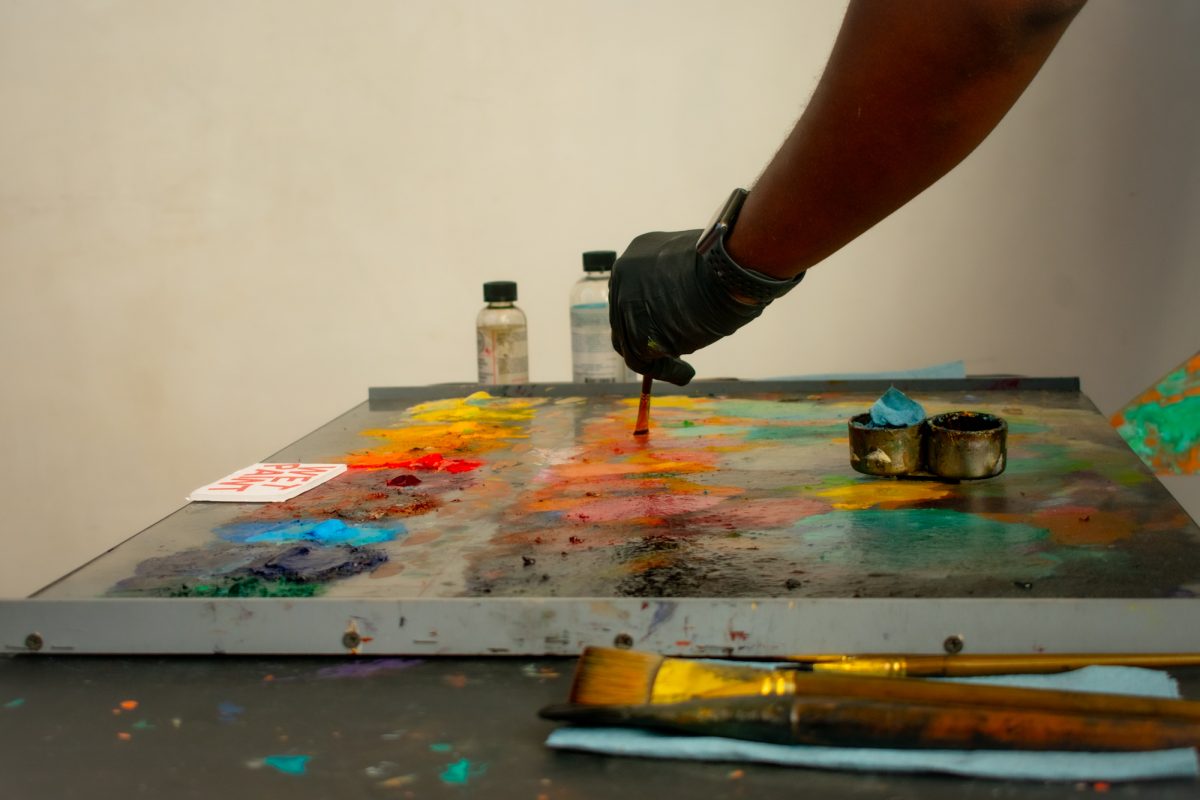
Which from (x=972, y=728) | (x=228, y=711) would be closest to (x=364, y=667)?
(x=228, y=711)

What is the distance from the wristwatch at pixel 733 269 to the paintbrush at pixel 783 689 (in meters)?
0.54

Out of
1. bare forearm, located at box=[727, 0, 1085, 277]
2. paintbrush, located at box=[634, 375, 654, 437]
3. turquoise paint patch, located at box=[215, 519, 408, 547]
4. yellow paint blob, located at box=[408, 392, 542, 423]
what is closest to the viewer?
bare forearm, located at box=[727, 0, 1085, 277]

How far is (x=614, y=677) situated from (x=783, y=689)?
0.35 ft

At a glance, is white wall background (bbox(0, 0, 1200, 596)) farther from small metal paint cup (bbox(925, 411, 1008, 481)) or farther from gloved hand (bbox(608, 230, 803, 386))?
small metal paint cup (bbox(925, 411, 1008, 481))

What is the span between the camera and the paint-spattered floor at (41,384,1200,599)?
2.83ft

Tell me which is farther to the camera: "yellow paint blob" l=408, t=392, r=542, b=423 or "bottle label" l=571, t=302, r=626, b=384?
"bottle label" l=571, t=302, r=626, b=384

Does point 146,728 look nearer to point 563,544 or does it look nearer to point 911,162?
point 563,544

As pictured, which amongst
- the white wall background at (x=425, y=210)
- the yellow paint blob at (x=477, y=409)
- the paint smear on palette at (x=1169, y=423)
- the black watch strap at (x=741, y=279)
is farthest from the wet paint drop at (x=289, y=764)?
the white wall background at (x=425, y=210)

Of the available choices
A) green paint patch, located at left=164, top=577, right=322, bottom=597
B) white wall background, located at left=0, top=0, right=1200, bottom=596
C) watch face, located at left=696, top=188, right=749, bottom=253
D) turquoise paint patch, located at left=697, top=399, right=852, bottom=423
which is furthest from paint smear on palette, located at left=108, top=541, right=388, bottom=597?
white wall background, located at left=0, top=0, right=1200, bottom=596

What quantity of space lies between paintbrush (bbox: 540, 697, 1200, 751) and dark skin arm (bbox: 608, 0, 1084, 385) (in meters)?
0.49

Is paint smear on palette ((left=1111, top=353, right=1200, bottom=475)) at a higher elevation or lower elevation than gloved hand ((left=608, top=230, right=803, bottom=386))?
lower

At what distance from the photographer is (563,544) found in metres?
0.97

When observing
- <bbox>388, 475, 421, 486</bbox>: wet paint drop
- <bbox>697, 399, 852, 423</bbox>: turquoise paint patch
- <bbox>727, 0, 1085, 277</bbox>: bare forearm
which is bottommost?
<bbox>388, 475, 421, 486</bbox>: wet paint drop

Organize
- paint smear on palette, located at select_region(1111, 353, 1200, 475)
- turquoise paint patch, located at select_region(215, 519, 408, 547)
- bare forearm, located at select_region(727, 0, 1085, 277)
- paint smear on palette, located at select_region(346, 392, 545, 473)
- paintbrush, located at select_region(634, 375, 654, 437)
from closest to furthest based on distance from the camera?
bare forearm, located at select_region(727, 0, 1085, 277) → turquoise paint patch, located at select_region(215, 519, 408, 547) → paint smear on palette, located at select_region(346, 392, 545, 473) → paintbrush, located at select_region(634, 375, 654, 437) → paint smear on palette, located at select_region(1111, 353, 1200, 475)
